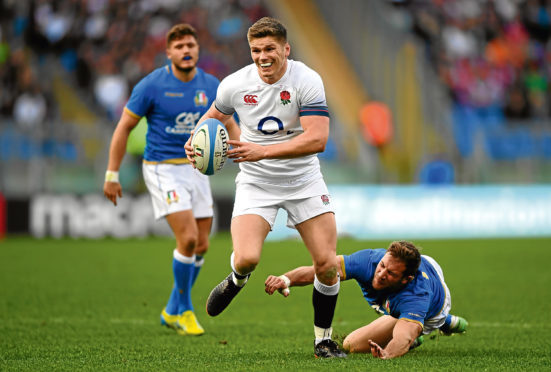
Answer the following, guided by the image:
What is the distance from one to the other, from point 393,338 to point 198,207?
2729mm

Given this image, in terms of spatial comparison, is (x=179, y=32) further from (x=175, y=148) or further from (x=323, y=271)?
(x=323, y=271)

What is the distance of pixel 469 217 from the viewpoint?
18.0 meters

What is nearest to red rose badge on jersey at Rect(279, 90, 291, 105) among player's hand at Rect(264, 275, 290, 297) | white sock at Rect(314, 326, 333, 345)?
player's hand at Rect(264, 275, 290, 297)

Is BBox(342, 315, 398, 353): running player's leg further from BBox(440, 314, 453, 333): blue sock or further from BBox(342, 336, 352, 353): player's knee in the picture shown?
BBox(440, 314, 453, 333): blue sock

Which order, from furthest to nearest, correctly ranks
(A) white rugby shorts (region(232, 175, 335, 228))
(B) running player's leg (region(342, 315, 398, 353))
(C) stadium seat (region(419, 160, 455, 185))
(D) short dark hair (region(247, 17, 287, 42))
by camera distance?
(C) stadium seat (region(419, 160, 455, 185))
(B) running player's leg (region(342, 315, 398, 353))
(A) white rugby shorts (region(232, 175, 335, 228))
(D) short dark hair (region(247, 17, 287, 42))

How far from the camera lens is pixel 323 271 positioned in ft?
20.7

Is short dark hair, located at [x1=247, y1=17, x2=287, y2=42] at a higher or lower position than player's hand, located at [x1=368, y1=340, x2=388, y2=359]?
higher

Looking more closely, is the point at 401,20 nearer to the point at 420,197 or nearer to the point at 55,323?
the point at 420,197

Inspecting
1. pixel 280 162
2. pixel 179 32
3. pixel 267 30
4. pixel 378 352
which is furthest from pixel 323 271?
pixel 179 32

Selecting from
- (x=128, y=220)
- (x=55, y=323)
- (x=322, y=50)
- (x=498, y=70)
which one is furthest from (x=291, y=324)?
(x=498, y=70)

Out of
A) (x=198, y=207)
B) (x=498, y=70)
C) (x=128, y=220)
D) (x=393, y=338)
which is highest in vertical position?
(x=498, y=70)

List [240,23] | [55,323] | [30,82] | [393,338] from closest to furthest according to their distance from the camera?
[393,338], [55,323], [30,82], [240,23]

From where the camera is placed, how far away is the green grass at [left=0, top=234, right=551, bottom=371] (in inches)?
245

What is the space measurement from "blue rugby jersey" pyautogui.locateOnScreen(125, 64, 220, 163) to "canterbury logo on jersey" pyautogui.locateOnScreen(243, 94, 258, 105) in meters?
1.89
